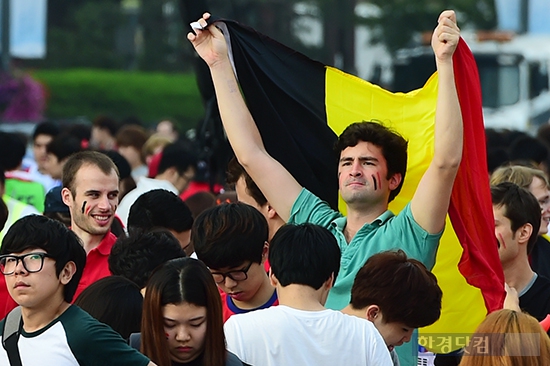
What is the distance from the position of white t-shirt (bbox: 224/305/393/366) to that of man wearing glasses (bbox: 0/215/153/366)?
0.39m

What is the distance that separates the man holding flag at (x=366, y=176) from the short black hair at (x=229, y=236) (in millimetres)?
476

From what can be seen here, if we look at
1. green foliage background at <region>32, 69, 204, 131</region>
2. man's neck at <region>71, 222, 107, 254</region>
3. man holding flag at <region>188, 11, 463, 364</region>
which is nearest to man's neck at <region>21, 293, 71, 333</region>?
man holding flag at <region>188, 11, 463, 364</region>

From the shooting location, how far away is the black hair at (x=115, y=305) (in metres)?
4.33

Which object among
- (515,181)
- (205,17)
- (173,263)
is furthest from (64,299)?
(515,181)

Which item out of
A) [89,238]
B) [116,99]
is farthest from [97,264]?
[116,99]

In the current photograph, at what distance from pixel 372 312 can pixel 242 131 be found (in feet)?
5.55

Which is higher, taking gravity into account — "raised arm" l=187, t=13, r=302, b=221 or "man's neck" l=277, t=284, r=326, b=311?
"raised arm" l=187, t=13, r=302, b=221

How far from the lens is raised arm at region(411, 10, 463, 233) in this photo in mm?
4961

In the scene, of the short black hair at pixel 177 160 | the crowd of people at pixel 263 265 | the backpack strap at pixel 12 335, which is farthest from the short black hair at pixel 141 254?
the short black hair at pixel 177 160

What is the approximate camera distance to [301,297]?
4.11 m

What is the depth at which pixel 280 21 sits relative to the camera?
29938 millimetres

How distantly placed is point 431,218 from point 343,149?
2.24ft

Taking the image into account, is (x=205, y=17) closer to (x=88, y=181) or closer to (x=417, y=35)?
(x=88, y=181)

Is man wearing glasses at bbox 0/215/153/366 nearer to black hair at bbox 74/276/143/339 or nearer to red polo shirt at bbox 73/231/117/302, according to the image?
black hair at bbox 74/276/143/339
